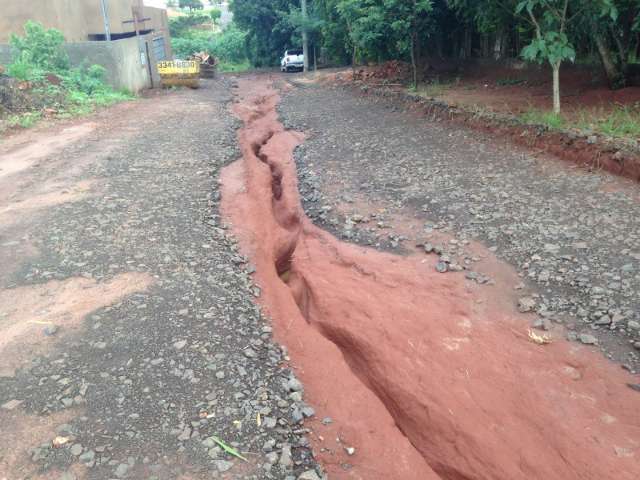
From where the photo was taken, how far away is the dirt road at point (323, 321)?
3449 mm

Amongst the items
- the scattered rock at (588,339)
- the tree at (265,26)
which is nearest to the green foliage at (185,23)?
the tree at (265,26)

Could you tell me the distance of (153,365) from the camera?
154 inches

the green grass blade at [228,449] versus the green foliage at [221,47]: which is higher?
the green foliage at [221,47]

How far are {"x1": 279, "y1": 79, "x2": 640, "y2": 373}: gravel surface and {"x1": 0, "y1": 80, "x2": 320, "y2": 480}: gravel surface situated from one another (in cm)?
218

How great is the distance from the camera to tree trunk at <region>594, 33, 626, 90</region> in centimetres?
945

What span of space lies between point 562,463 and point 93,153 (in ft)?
29.3

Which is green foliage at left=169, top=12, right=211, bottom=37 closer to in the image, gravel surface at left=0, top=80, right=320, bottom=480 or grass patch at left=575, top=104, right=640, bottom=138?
grass patch at left=575, top=104, right=640, bottom=138

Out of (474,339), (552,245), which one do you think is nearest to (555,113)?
(552,245)

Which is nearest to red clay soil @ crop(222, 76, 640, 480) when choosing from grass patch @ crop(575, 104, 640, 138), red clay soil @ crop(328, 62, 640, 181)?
red clay soil @ crop(328, 62, 640, 181)

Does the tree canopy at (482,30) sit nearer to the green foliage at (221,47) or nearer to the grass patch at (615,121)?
the grass patch at (615,121)

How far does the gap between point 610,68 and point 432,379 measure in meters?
8.04

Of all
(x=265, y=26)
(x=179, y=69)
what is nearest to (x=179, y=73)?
(x=179, y=69)

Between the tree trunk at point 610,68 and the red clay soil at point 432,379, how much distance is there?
645cm

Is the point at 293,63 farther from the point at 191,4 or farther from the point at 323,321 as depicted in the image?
the point at 191,4
